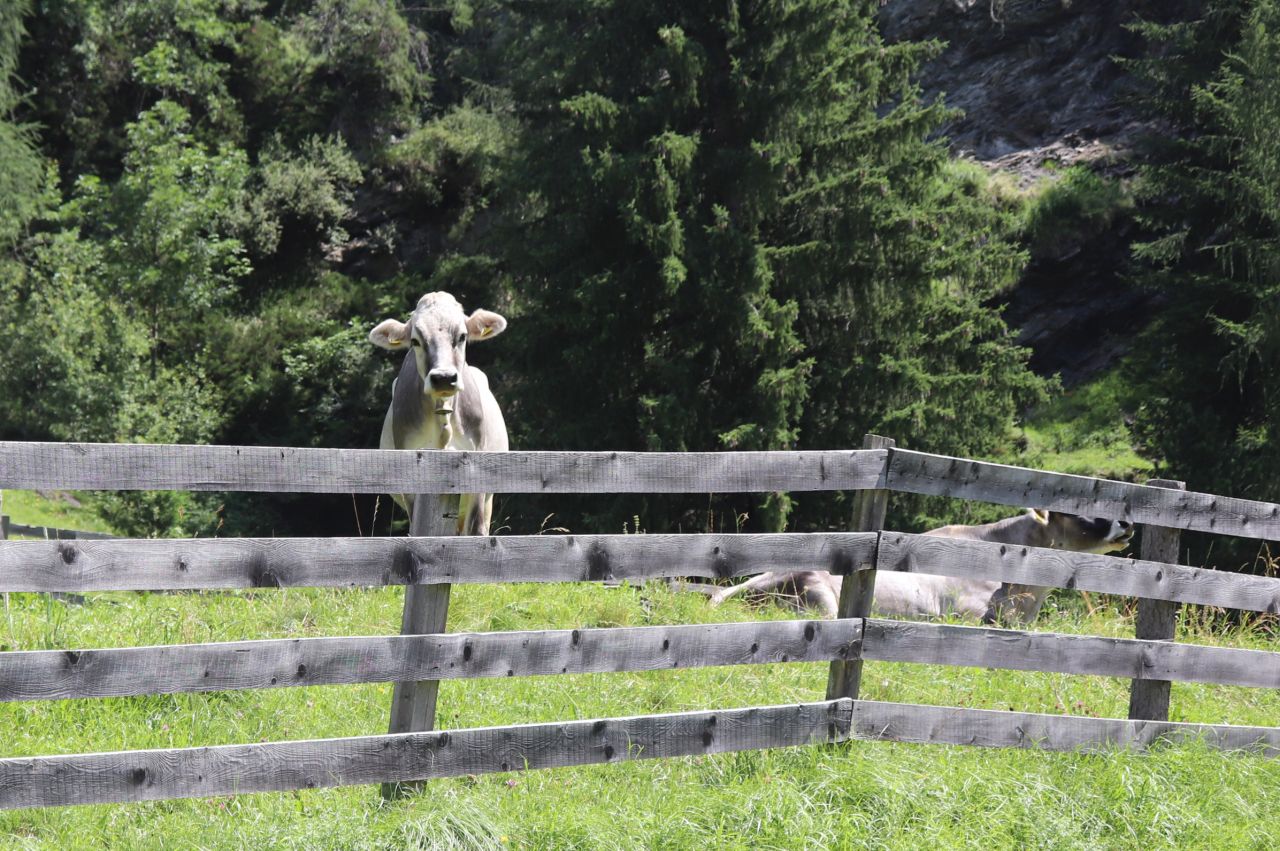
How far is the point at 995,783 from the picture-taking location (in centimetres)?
480

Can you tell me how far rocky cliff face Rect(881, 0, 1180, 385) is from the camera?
1059 inches

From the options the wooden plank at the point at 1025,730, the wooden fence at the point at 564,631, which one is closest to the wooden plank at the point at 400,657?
the wooden fence at the point at 564,631

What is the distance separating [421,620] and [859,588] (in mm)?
1946

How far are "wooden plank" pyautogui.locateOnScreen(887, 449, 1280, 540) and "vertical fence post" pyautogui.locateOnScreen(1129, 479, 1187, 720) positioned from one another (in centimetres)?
10

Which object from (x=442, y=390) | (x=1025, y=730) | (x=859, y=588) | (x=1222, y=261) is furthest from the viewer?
(x=1222, y=261)

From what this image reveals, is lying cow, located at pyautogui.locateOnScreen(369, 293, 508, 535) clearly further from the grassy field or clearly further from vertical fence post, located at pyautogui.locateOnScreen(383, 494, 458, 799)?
vertical fence post, located at pyautogui.locateOnScreen(383, 494, 458, 799)

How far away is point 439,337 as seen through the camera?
323 inches

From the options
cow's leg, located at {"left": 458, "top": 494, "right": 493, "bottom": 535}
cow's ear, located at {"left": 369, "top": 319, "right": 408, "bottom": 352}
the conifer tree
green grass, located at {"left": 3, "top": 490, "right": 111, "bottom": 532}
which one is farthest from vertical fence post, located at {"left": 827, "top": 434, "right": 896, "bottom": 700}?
green grass, located at {"left": 3, "top": 490, "right": 111, "bottom": 532}

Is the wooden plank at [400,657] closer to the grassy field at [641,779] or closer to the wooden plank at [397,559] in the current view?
the wooden plank at [397,559]

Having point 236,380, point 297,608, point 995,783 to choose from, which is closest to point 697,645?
point 995,783

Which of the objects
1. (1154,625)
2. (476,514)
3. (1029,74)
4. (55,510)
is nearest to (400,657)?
(1154,625)

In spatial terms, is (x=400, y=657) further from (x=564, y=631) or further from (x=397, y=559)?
(x=564, y=631)

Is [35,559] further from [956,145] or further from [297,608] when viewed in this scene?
[956,145]

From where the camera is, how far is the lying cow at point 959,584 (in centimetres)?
970
